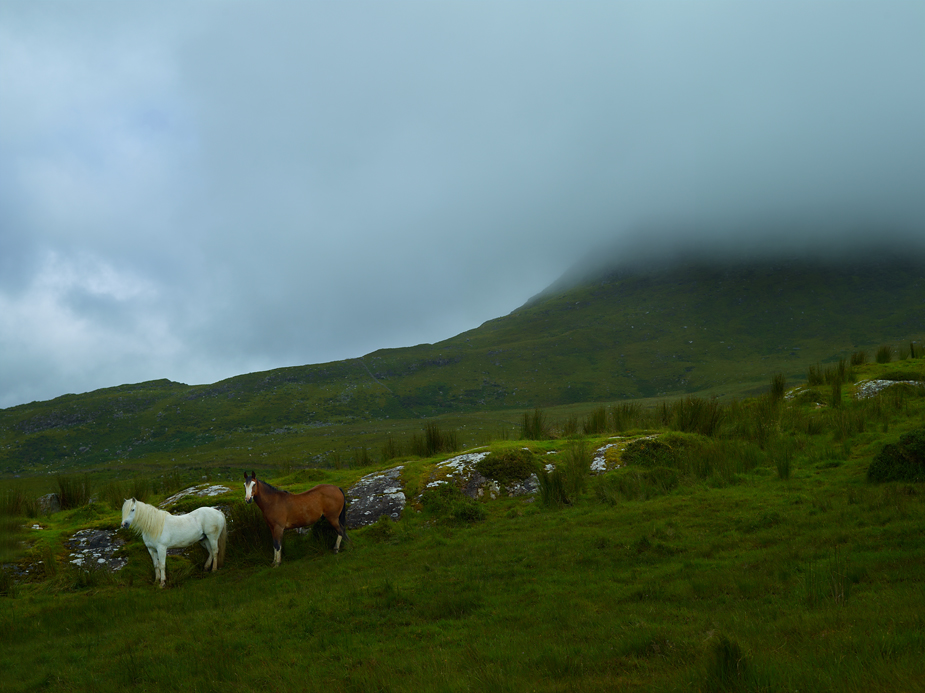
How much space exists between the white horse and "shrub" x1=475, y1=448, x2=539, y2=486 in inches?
262

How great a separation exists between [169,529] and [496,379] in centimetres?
14955

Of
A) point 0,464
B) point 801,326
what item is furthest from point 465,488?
point 801,326

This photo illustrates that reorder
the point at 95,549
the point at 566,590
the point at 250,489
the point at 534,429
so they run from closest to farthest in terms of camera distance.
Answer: the point at 566,590, the point at 250,489, the point at 95,549, the point at 534,429

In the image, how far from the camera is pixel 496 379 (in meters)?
159

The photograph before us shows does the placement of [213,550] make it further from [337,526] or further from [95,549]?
[95,549]

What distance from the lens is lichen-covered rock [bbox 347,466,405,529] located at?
1323 centimetres

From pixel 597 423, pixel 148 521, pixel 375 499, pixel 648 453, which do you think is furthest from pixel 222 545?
pixel 597 423

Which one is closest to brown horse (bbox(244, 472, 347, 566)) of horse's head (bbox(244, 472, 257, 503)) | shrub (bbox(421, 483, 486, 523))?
horse's head (bbox(244, 472, 257, 503))

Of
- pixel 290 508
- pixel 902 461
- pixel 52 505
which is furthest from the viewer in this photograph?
pixel 52 505

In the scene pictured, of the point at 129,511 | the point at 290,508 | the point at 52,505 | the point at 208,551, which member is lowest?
the point at 208,551

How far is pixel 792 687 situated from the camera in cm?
369

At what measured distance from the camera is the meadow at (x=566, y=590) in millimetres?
4762

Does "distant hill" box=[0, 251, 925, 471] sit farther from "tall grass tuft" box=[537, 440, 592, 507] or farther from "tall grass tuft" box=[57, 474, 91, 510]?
"tall grass tuft" box=[537, 440, 592, 507]

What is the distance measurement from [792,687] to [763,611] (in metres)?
2.15
